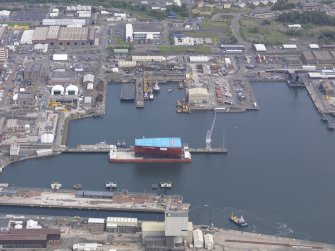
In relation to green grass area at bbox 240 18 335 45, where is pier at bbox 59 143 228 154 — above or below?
below

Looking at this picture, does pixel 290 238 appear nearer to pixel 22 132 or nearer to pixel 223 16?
pixel 22 132

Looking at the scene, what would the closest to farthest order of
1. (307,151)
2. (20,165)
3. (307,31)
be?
(20,165) < (307,151) < (307,31)

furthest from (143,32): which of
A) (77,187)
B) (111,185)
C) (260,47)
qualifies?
(77,187)

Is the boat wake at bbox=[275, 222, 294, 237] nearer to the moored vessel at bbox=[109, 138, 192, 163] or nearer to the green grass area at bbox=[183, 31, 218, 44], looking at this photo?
the moored vessel at bbox=[109, 138, 192, 163]

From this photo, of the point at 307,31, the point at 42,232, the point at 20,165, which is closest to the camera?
the point at 42,232

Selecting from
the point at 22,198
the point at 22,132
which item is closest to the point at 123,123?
the point at 22,132

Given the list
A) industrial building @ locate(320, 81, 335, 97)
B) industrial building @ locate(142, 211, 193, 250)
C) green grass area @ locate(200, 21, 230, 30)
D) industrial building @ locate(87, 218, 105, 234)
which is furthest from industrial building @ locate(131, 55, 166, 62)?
industrial building @ locate(142, 211, 193, 250)
